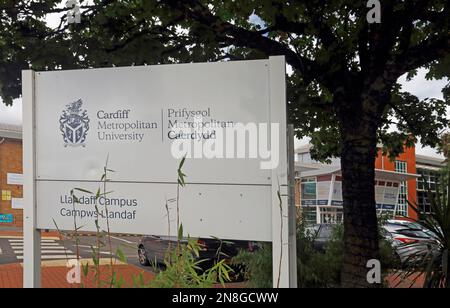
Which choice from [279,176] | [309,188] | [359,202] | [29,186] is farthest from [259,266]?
[309,188]

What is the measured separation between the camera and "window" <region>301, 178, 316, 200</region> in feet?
132

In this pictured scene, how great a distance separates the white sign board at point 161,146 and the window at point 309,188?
37.9m

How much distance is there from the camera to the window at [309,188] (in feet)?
132

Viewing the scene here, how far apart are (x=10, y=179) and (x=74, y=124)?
2511 centimetres

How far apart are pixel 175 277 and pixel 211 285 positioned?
214mm

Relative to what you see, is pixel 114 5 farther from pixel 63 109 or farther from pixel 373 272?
pixel 373 272

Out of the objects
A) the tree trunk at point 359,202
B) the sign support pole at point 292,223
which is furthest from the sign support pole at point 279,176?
the tree trunk at point 359,202

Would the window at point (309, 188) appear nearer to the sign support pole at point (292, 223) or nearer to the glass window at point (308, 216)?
the glass window at point (308, 216)

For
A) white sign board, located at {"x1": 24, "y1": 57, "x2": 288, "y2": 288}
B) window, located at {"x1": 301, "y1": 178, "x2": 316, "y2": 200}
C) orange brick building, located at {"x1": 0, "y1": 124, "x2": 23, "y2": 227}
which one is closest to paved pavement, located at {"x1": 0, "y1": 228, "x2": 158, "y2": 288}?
white sign board, located at {"x1": 24, "y1": 57, "x2": 288, "y2": 288}

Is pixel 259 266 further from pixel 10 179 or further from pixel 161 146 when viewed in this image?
pixel 10 179

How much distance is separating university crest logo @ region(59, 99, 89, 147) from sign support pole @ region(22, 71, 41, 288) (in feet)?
0.91

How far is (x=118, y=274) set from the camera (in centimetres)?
242

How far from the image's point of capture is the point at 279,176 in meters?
2.98
